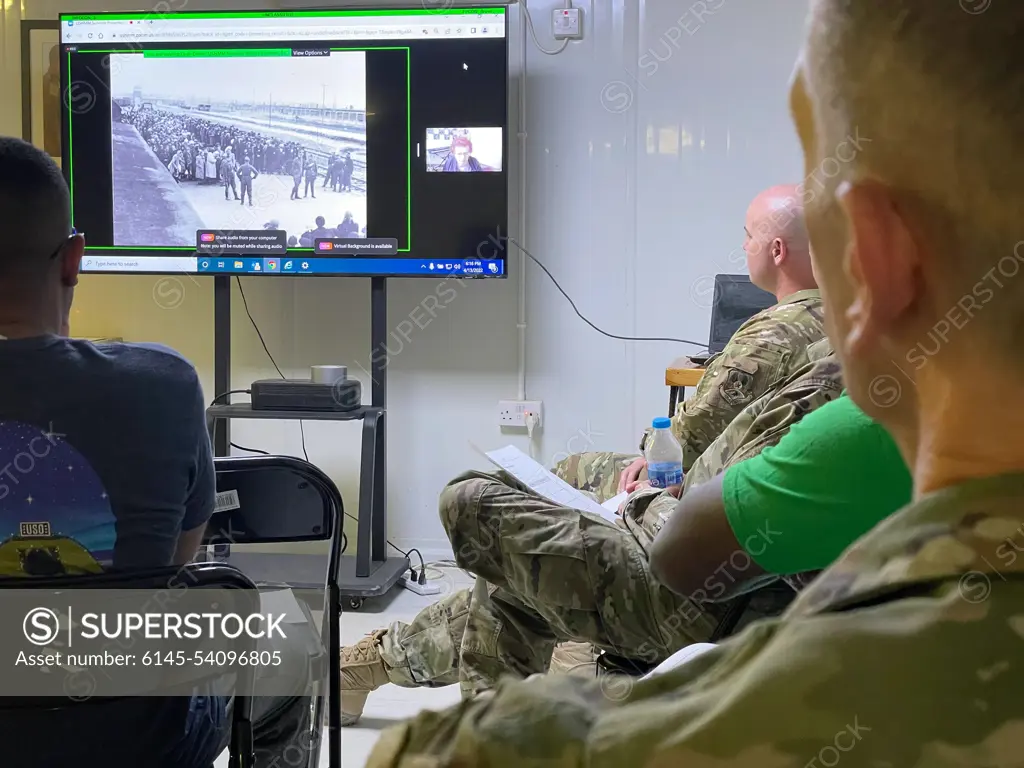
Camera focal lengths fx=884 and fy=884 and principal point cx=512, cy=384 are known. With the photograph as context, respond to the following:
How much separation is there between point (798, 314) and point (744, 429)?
1.24 ft

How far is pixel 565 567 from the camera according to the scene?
Answer: 1.25m

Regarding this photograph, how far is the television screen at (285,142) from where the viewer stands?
280 cm

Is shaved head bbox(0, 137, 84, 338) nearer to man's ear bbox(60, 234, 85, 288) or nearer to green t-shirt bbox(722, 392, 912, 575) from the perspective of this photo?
man's ear bbox(60, 234, 85, 288)

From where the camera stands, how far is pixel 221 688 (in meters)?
1.00

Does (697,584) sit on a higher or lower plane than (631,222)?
lower

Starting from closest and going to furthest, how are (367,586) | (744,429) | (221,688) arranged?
(221,688) → (744,429) → (367,586)

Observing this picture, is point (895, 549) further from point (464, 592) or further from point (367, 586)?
point (367, 586)

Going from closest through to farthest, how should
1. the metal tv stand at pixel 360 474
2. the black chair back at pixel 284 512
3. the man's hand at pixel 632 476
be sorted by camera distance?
the black chair back at pixel 284 512 < the man's hand at pixel 632 476 < the metal tv stand at pixel 360 474

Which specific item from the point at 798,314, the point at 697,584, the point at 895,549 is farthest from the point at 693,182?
the point at 895,549

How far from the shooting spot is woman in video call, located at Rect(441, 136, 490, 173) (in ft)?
9.27

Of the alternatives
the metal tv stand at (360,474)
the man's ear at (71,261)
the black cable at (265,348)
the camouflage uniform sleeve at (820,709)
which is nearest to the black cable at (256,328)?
the black cable at (265,348)

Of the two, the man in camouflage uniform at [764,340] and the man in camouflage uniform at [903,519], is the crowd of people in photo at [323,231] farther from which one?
the man in camouflage uniform at [903,519]

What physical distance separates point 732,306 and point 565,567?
149 cm

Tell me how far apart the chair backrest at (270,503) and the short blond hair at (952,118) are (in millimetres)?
918
